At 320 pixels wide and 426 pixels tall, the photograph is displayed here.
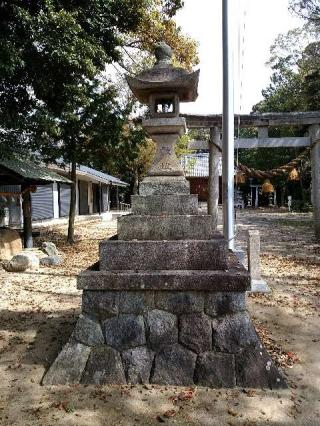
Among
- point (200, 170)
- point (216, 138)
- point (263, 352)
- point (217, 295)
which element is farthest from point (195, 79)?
point (200, 170)

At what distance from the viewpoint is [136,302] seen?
4.34 meters

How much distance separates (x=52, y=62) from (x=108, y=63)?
356 cm

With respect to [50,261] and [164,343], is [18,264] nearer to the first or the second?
[50,261]

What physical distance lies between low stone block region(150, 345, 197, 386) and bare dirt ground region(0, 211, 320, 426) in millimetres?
106

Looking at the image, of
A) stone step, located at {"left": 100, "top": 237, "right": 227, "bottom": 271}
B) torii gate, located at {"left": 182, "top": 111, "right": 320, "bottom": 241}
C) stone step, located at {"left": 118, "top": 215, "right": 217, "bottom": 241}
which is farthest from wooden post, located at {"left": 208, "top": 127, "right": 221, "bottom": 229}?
stone step, located at {"left": 100, "top": 237, "right": 227, "bottom": 271}

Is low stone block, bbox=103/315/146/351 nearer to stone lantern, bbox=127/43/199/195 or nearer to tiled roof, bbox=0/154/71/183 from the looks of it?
stone lantern, bbox=127/43/199/195

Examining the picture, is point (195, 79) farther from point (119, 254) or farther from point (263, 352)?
point (263, 352)

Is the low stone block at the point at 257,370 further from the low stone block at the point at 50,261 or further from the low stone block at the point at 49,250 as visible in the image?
the low stone block at the point at 49,250

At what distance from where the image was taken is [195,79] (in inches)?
198

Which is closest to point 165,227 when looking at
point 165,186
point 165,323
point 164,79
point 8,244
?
point 165,186

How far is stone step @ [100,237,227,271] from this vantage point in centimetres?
450

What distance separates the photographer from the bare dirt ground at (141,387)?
12.0 feet

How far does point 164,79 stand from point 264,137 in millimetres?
9542

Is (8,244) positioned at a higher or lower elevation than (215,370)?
higher
